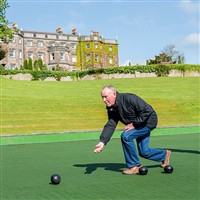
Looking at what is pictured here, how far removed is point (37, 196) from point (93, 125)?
16594mm

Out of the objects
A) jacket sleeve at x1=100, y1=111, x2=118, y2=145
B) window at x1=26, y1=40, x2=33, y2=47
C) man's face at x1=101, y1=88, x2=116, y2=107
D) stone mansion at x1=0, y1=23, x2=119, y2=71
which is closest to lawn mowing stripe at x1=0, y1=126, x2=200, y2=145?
jacket sleeve at x1=100, y1=111, x2=118, y2=145

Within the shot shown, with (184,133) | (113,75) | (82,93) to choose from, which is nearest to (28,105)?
(82,93)

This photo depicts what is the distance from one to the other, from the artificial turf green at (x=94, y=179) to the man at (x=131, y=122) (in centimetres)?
36

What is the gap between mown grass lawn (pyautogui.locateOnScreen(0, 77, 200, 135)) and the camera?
71.9 ft

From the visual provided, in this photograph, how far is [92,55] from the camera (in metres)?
89.8

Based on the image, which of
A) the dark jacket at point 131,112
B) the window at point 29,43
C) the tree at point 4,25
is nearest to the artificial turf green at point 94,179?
the dark jacket at point 131,112

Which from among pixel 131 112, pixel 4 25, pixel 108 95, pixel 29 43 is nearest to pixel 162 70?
pixel 4 25

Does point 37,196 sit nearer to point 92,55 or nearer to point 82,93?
point 82,93

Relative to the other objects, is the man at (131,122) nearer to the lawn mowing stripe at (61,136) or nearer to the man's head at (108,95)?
the man's head at (108,95)

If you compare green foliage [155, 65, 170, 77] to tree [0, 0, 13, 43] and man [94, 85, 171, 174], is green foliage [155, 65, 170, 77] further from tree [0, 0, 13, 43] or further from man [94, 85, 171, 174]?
man [94, 85, 171, 174]

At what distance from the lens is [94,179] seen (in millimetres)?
6918

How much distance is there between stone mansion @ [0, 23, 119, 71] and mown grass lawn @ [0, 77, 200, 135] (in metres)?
45.7

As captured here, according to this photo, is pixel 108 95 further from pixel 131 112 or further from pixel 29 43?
pixel 29 43

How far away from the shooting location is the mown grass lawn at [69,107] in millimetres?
21922
